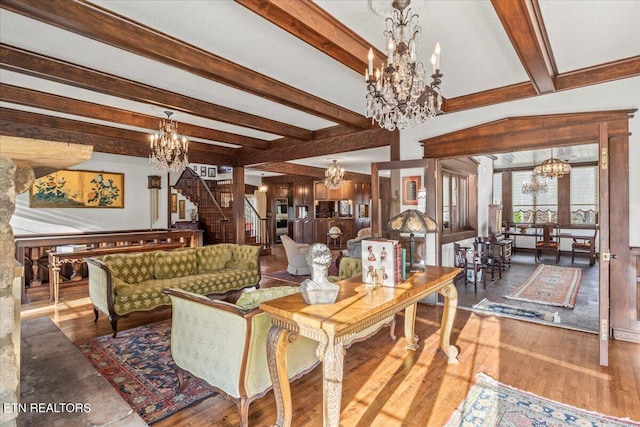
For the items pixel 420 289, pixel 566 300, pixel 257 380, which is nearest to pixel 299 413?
pixel 257 380

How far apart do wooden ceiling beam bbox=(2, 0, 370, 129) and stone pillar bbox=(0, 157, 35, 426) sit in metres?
1.68

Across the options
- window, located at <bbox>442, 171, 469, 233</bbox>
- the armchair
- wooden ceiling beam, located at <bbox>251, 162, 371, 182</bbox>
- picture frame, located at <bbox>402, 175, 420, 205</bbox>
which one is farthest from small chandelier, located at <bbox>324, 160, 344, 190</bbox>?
picture frame, located at <bbox>402, 175, 420, 205</bbox>

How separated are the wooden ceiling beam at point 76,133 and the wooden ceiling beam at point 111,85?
212cm

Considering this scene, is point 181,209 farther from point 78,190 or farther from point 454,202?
point 454,202

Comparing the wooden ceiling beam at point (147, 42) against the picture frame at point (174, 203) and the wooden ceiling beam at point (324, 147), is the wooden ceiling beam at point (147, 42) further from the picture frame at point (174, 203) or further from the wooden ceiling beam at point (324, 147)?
the picture frame at point (174, 203)

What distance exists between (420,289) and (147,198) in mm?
9159

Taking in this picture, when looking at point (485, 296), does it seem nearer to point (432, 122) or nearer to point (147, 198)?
point (432, 122)

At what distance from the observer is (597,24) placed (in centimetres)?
251

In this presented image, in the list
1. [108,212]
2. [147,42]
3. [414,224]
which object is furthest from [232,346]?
[108,212]

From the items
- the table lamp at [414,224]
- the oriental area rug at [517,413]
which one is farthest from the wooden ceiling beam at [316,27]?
the oriental area rug at [517,413]

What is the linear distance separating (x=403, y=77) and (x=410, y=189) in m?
2.69

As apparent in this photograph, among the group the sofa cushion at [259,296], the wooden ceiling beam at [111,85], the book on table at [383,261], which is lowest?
the sofa cushion at [259,296]

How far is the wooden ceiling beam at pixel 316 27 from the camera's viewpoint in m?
2.08

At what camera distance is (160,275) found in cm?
446
